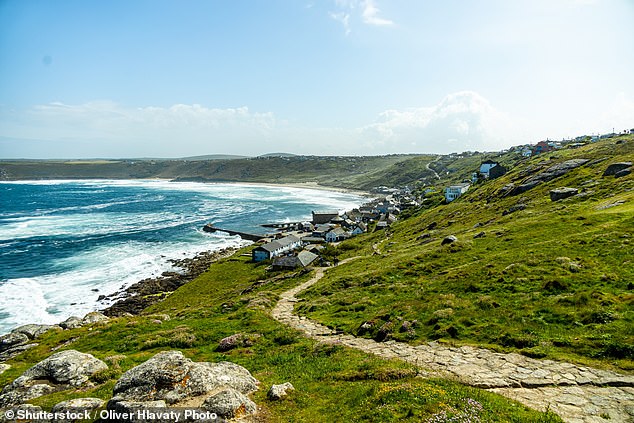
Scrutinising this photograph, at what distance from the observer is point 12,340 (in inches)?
1463

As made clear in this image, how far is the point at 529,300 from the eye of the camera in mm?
21031

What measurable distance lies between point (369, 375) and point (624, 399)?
855 centimetres

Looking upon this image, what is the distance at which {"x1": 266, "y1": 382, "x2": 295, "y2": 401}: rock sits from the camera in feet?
43.7

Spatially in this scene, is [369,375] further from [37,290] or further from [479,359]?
[37,290]

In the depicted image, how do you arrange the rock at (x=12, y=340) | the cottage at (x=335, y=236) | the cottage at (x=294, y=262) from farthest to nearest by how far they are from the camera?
the cottage at (x=335, y=236), the cottage at (x=294, y=262), the rock at (x=12, y=340)

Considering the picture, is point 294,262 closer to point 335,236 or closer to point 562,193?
point 335,236

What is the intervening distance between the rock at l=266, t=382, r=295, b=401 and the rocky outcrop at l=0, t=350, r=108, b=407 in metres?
10.9

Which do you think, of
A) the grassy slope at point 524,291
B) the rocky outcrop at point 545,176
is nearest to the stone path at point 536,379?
the grassy slope at point 524,291

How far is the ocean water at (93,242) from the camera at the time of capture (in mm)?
58688

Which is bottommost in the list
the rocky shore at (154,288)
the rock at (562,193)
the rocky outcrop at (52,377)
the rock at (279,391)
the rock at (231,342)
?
the rocky shore at (154,288)

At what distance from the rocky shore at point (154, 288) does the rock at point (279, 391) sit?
44499 millimetres

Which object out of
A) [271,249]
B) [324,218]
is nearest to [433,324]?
[271,249]

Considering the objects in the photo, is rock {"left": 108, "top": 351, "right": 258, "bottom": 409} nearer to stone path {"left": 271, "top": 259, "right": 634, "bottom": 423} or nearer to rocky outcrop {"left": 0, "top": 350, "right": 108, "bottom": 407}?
rocky outcrop {"left": 0, "top": 350, "right": 108, "bottom": 407}

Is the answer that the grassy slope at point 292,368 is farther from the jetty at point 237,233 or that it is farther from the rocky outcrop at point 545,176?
the jetty at point 237,233
